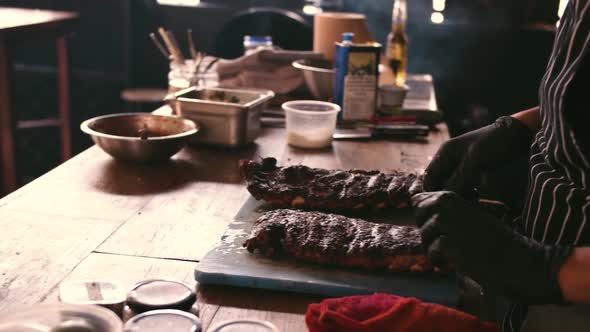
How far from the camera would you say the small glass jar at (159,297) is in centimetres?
106

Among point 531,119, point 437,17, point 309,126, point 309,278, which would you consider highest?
point 437,17

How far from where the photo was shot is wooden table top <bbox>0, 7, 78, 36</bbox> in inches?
155

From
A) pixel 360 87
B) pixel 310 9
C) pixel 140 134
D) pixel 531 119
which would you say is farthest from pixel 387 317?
pixel 310 9

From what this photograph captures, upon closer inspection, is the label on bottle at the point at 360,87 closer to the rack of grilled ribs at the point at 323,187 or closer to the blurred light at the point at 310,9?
the rack of grilled ribs at the point at 323,187

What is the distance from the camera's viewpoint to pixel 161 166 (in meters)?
2.01

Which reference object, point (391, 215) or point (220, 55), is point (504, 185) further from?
point (391, 215)

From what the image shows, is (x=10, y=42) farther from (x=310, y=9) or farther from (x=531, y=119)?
(x=531, y=119)

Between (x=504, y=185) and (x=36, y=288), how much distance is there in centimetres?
333

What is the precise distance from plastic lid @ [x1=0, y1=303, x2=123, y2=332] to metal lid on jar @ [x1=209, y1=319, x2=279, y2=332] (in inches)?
6.1

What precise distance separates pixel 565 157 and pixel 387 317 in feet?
1.68

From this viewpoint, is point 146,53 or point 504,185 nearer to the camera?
point 504,185

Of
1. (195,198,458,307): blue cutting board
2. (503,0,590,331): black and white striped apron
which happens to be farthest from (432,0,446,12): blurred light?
(195,198,458,307): blue cutting board

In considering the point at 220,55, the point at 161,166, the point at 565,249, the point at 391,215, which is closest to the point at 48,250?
the point at 161,166

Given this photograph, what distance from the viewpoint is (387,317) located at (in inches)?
42.8
